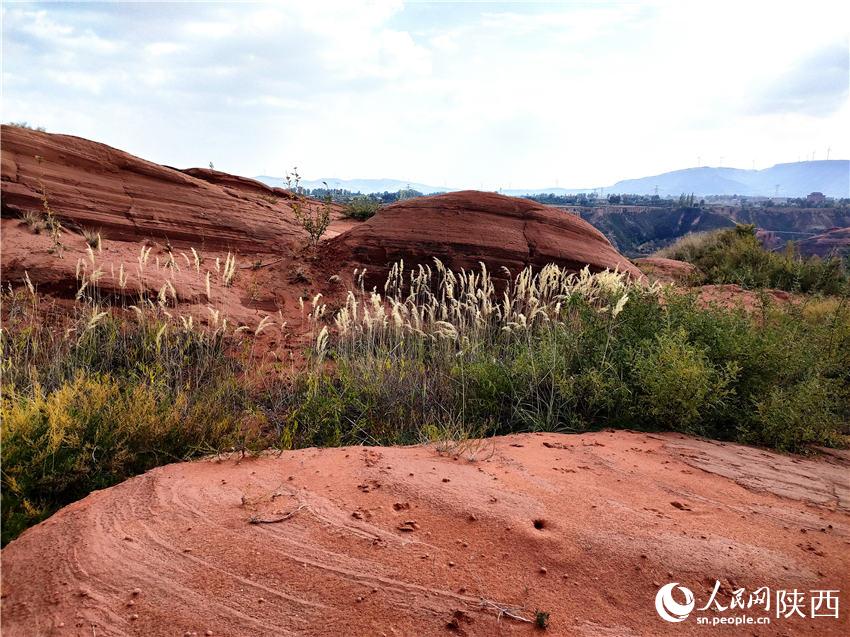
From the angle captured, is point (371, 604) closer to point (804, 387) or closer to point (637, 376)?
point (637, 376)

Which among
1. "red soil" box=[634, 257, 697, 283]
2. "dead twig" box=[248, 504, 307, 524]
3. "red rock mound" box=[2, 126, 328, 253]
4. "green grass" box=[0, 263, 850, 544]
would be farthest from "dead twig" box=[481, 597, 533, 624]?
"red soil" box=[634, 257, 697, 283]

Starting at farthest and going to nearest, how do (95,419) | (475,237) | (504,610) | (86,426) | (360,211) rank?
(360,211)
(475,237)
(95,419)
(86,426)
(504,610)

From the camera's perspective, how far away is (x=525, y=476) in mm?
3379

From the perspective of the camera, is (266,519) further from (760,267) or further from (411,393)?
(760,267)

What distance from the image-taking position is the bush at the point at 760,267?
12.3 meters

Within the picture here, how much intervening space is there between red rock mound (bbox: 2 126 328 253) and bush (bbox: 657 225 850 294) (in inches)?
416

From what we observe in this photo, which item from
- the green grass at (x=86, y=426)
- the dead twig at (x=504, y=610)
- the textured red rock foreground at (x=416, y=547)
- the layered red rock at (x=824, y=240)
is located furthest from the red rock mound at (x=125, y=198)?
the layered red rock at (x=824, y=240)

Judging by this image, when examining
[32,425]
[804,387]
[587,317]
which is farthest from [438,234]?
[32,425]

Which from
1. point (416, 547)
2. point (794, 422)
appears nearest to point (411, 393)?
point (416, 547)

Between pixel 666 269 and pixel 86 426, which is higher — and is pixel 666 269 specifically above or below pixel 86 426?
above

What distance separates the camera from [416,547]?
8.38 feet

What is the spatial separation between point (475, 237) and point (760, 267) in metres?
9.04

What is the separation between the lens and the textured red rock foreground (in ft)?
7.02

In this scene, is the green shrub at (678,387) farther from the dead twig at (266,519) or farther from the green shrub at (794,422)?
the dead twig at (266,519)
